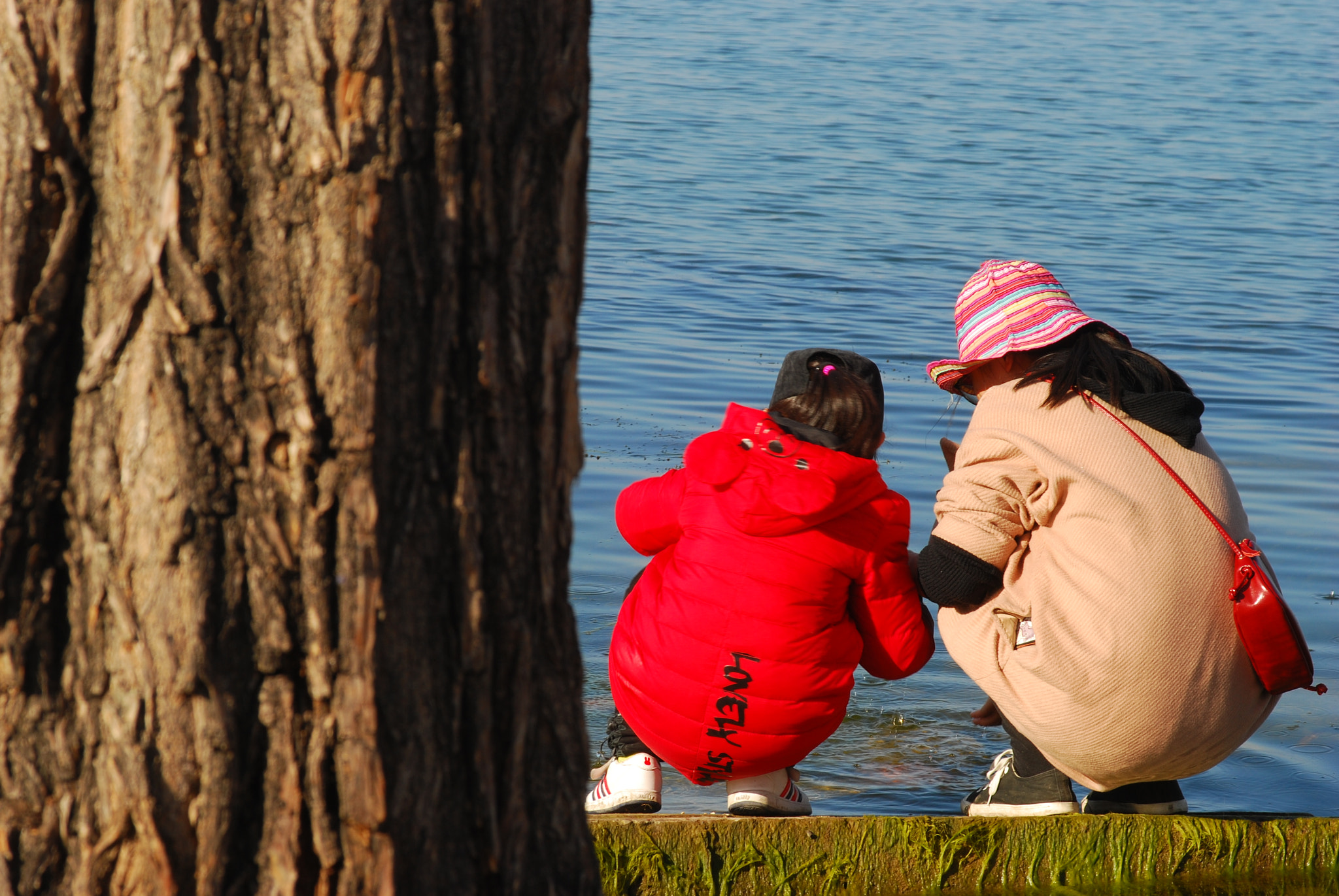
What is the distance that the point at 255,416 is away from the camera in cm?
155

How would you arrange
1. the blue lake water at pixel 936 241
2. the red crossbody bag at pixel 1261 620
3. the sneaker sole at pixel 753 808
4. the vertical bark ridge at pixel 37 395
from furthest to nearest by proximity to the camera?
the blue lake water at pixel 936 241
the sneaker sole at pixel 753 808
the red crossbody bag at pixel 1261 620
the vertical bark ridge at pixel 37 395

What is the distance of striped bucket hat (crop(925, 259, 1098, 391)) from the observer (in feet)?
9.95

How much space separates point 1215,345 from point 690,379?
13.9ft

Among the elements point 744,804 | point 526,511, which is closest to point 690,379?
point 744,804

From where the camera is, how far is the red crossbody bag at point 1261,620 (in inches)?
108

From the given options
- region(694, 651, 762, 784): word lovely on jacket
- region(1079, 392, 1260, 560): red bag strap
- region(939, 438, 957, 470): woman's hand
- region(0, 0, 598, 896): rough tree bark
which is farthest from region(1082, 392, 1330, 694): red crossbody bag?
region(0, 0, 598, 896): rough tree bark

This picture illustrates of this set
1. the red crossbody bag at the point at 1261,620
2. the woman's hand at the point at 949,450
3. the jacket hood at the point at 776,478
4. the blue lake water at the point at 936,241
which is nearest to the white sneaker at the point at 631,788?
the blue lake water at the point at 936,241

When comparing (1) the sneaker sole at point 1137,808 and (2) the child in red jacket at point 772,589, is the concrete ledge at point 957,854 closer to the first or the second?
(1) the sneaker sole at point 1137,808

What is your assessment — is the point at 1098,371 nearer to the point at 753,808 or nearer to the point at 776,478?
the point at 776,478

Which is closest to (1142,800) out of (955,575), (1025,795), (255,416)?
(1025,795)

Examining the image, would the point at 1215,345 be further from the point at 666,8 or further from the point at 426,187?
the point at 666,8

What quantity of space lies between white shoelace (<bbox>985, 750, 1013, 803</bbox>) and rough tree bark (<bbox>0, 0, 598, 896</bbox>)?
192 centimetres

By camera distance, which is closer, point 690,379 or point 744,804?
point 744,804

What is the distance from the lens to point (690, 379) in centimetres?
814
